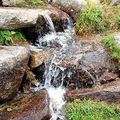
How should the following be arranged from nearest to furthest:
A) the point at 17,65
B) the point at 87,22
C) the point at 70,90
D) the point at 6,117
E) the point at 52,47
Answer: the point at 6,117
the point at 17,65
the point at 70,90
the point at 52,47
the point at 87,22

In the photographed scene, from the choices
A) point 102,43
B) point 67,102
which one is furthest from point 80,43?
point 67,102

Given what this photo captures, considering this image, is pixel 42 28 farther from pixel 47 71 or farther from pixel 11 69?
pixel 11 69

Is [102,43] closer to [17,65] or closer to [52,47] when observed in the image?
[52,47]

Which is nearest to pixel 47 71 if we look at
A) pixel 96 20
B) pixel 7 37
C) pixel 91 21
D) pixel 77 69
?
pixel 77 69

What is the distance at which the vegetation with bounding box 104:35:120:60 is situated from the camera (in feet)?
32.4

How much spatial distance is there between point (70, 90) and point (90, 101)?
71 cm

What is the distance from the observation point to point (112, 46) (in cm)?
1018

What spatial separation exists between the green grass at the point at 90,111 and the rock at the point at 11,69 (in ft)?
4.37

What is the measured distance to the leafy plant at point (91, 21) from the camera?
→ 11.3 m

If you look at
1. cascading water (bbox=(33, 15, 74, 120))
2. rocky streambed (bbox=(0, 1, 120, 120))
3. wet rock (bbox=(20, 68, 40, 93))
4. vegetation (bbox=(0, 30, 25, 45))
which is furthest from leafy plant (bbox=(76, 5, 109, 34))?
wet rock (bbox=(20, 68, 40, 93))

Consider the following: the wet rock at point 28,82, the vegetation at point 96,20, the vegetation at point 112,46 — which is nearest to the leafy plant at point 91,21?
the vegetation at point 96,20

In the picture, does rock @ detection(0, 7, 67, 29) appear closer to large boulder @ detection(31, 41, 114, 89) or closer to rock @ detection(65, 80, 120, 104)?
large boulder @ detection(31, 41, 114, 89)

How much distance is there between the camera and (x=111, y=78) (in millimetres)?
9438

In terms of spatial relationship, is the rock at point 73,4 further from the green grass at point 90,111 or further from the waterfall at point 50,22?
the green grass at point 90,111
